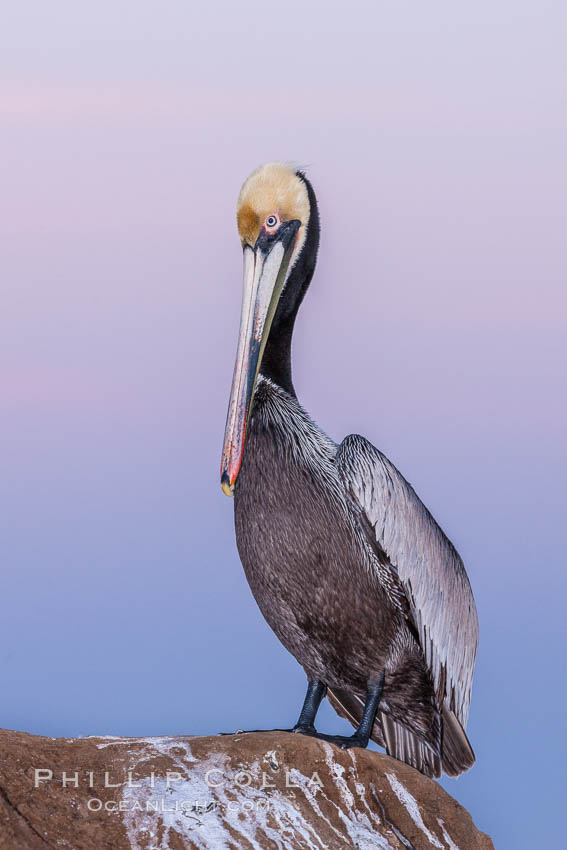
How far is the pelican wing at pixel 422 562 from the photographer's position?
570 centimetres

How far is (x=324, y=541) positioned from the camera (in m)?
5.55

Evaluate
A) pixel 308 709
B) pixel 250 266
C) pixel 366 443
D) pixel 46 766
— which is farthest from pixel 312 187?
pixel 46 766

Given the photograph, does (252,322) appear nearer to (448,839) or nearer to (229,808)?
(229,808)

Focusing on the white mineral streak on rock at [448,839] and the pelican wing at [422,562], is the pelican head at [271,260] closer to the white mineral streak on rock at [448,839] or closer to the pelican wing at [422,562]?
the pelican wing at [422,562]

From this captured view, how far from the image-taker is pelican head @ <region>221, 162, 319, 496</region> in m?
5.88

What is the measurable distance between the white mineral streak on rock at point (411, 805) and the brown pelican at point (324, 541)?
0.83 ft

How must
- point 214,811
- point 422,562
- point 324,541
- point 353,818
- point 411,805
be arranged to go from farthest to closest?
point 422,562 < point 324,541 < point 411,805 < point 353,818 < point 214,811

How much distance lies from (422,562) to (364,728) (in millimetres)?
873

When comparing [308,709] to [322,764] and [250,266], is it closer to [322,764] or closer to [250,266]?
[322,764]

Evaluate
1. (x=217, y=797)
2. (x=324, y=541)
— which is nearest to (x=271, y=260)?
(x=324, y=541)

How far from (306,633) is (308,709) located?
0.50m

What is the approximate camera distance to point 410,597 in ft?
18.9

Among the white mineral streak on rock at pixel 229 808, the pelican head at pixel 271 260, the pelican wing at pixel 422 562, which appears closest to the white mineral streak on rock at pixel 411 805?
the white mineral streak on rock at pixel 229 808

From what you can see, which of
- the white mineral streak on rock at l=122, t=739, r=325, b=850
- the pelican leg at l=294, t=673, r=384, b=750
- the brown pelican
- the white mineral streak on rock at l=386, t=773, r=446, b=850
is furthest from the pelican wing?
the white mineral streak on rock at l=122, t=739, r=325, b=850
